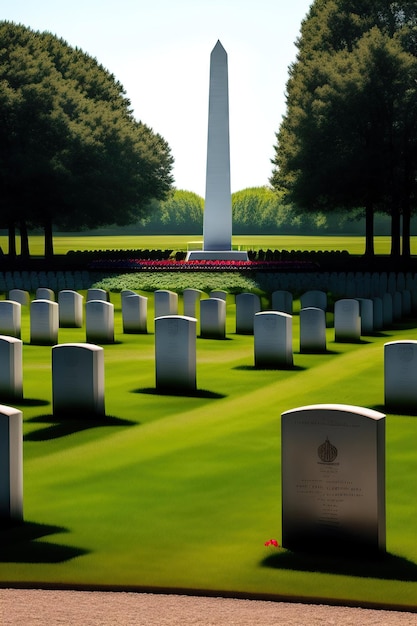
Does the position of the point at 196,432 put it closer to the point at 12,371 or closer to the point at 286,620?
the point at 12,371

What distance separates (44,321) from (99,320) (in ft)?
3.56

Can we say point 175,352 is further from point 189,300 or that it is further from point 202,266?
point 202,266

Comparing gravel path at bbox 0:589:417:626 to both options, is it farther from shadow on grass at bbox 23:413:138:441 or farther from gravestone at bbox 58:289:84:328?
gravestone at bbox 58:289:84:328

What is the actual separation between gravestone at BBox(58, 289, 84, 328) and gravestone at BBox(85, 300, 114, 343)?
3.69 m

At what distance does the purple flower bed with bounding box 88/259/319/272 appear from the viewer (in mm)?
37375

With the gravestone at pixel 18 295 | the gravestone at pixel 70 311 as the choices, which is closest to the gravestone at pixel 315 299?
the gravestone at pixel 70 311

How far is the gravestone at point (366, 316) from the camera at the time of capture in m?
24.4

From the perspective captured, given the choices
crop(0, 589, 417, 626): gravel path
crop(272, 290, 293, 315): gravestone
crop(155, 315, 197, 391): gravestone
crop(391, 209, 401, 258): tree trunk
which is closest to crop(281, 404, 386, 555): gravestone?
crop(0, 589, 417, 626): gravel path

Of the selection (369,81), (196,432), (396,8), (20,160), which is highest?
(396,8)

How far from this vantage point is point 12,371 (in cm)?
1438

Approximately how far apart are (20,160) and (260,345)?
3351 cm

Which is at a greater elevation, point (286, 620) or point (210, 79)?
point (210, 79)

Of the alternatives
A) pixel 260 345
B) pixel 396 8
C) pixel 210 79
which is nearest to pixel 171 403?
pixel 260 345

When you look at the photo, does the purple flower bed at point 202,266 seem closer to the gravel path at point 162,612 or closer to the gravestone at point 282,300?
the gravestone at point 282,300
